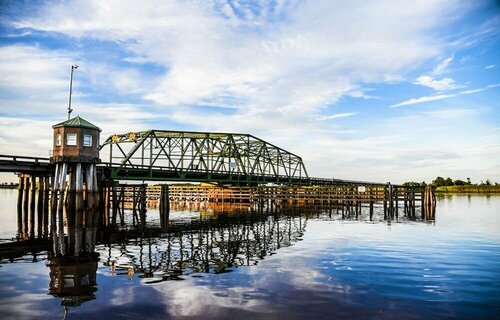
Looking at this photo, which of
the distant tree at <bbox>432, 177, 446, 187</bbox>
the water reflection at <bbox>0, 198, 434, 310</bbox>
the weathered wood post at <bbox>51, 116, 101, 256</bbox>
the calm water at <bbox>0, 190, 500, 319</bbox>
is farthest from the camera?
the distant tree at <bbox>432, 177, 446, 187</bbox>

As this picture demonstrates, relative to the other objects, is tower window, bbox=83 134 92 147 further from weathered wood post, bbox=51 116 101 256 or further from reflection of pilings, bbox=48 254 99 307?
reflection of pilings, bbox=48 254 99 307

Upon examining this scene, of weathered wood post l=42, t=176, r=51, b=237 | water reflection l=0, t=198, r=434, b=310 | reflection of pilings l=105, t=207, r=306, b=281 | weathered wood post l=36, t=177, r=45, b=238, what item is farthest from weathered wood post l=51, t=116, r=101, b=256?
reflection of pilings l=105, t=207, r=306, b=281

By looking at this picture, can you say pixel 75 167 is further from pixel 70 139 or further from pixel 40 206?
pixel 40 206

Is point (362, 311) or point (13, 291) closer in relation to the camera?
point (362, 311)

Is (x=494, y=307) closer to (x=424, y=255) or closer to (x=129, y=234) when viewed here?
(x=424, y=255)

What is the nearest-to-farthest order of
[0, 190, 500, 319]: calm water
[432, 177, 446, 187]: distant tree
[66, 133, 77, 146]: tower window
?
[0, 190, 500, 319]: calm water < [66, 133, 77, 146]: tower window < [432, 177, 446, 187]: distant tree

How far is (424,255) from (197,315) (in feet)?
40.7

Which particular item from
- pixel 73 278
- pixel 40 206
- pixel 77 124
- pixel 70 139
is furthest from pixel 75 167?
pixel 73 278

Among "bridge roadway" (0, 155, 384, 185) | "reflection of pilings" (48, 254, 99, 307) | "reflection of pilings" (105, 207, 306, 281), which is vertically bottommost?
"reflection of pilings" (105, 207, 306, 281)

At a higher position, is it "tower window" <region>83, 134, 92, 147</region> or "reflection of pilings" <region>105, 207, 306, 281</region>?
"tower window" <region>83, 134, 92, 147</region>

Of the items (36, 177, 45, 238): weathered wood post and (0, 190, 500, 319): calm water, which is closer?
(0, 190, 500, 319): calm water

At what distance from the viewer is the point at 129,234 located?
25688mm

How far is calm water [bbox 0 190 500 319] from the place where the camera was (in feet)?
30.8

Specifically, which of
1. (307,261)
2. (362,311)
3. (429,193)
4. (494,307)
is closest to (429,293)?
(494,307)
